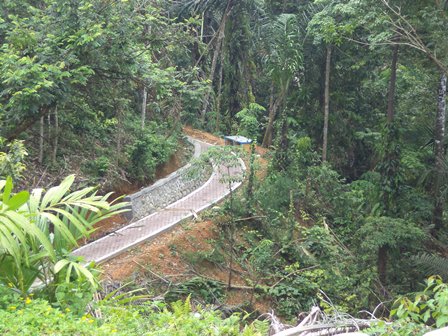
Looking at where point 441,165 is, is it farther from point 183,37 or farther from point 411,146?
point 183,37

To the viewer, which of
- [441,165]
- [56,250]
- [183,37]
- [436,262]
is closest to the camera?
[56,250]

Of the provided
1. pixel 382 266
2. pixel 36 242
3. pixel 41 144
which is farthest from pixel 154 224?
pixel 36 242

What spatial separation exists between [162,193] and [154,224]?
5.08 ft

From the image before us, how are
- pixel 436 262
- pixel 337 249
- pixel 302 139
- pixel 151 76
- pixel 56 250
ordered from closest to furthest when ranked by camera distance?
pixel 56 250 → pixel 436 262 → pixel 151 76 → pixel 337 249 → pixel 302 139

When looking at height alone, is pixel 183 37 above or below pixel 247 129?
above

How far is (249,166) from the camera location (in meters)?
14.6

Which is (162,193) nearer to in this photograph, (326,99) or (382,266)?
(382,266)

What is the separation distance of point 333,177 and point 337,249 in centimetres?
353

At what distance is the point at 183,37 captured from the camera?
11.8 metres

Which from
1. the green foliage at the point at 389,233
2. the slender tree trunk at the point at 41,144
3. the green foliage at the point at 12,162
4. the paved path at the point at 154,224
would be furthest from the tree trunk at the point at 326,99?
the green foliage at the point at 12,162

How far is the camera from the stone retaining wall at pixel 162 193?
1334 centimetres

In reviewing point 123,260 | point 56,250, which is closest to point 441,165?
point 123,260

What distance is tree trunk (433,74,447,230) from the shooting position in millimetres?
13820

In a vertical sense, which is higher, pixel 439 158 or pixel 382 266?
pixel 439 158
